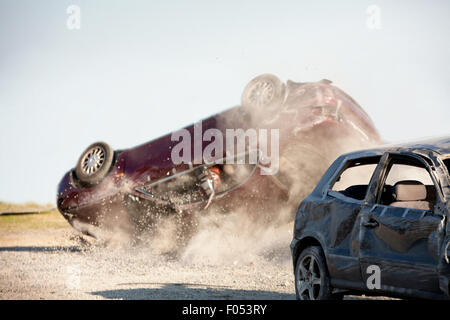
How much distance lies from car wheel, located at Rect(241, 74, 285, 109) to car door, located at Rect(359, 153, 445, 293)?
5.07 meters

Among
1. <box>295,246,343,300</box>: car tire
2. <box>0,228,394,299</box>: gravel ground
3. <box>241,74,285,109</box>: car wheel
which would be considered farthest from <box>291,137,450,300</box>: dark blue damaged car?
<box>241,74,285,109</box>: car wheel

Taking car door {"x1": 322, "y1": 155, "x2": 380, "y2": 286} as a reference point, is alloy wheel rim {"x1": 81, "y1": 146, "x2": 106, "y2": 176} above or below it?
above

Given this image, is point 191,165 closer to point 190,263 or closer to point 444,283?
point 190,263

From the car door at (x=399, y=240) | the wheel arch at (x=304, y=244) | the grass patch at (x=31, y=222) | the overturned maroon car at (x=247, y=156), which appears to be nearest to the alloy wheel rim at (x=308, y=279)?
the wheel arch at (x=304, y=244)

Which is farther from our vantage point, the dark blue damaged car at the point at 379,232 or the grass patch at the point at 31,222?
the grass patch at the point at 31,222

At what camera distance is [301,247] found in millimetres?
6605

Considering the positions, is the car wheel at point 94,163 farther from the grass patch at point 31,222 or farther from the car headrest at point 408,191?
the grass patch at point 31,222

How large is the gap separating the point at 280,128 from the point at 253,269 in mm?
2262

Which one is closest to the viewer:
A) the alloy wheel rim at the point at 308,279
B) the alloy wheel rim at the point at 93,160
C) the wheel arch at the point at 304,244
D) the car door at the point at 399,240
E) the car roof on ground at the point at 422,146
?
the car door at the point at 399,240

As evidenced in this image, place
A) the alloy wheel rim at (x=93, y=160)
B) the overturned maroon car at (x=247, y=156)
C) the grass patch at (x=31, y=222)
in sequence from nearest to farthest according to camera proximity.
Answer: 1. the overturned maroon car at (x=247, y=156)
2. the alloy wheel rim at (x=93, y=160)
3. the grass patch at (x=31, y=222)

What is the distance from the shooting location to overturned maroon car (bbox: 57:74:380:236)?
1062 cm

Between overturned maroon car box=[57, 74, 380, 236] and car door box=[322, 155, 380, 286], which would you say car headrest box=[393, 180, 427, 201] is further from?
overturned maroon car box=[57, 74, 380, 236]

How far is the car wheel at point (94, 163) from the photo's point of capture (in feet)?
42.8

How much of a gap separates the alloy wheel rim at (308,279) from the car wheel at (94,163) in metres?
7.26
